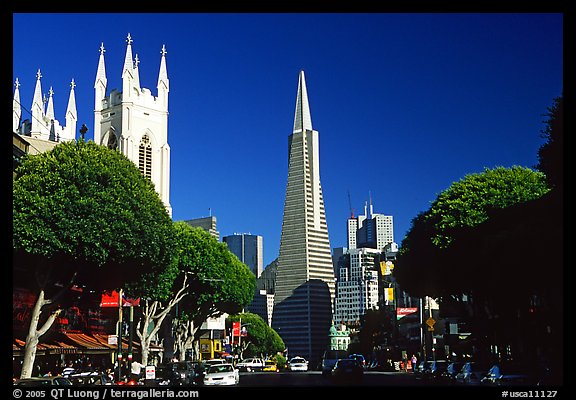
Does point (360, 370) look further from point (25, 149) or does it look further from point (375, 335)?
point (375, 335)

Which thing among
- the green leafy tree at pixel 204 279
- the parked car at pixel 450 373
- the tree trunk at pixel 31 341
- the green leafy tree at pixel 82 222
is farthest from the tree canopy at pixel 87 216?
the green leafy tree at pixel 204 279

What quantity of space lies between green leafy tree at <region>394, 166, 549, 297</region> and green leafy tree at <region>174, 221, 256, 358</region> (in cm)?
2088

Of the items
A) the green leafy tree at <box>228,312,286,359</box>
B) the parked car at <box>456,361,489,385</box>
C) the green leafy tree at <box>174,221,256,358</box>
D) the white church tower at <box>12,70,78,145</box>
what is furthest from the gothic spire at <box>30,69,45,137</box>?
the parked car at <box>456,361,489,385</box>

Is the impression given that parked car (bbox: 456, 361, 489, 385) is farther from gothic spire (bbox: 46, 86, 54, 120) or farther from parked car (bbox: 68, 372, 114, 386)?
gothic spire (bbox: 46, 86, 54, 120)

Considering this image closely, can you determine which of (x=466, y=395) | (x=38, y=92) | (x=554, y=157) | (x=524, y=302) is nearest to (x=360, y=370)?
(x=524, y=302)

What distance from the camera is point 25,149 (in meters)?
50.7

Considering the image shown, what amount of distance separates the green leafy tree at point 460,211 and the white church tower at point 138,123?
64369 millimetres

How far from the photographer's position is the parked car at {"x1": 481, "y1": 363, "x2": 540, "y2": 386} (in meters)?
25.4

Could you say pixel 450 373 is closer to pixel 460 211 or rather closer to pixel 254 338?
pixel 460 211

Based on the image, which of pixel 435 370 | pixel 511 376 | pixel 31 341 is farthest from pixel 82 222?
pixel 435 370

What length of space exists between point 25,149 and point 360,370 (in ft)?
81.1

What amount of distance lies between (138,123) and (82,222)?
7989 centimetres

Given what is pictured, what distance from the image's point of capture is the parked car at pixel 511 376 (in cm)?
2542

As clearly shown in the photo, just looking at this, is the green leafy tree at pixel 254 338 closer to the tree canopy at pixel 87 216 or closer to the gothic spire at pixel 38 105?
the gothic spire at pixel 38 105
